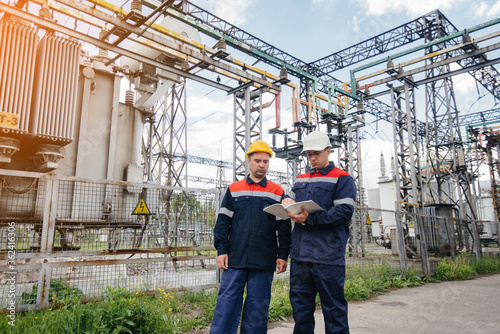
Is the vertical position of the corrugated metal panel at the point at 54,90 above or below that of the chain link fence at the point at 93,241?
above

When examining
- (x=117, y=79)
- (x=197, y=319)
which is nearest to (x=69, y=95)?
(x=117, y=79)

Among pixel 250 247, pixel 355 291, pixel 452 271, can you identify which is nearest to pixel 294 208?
pixel 250 247

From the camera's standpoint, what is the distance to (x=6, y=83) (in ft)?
17.8

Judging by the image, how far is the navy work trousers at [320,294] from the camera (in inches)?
115

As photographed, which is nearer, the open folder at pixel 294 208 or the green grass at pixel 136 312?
the open folder at pixel 294 208

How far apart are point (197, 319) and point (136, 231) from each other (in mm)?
2768

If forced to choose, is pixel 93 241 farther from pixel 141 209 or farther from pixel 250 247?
pixel 250 247

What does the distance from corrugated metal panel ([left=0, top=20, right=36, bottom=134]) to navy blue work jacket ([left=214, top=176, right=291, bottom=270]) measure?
425cm

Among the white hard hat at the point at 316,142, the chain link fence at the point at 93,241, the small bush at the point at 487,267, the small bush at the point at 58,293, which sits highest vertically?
the white hard hat at the point at 316,142

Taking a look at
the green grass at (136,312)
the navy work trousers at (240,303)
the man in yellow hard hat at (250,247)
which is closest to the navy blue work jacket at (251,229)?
the man in yellow hard hat at (250,247)

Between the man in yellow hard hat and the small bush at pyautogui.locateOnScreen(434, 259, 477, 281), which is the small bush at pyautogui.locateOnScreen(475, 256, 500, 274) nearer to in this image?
the small bush at pyautogui.locateOnScreen(434, 259, 477, 281)

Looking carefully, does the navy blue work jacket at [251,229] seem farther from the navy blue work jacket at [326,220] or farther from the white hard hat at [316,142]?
the white hard hat at [316,142]

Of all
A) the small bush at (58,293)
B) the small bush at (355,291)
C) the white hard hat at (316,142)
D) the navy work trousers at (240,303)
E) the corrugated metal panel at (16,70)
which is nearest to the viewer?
the navy work trousers at (240,303)

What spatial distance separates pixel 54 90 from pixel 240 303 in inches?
204
